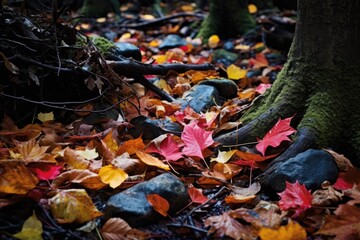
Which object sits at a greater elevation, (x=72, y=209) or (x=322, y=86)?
(x=322, y=86)

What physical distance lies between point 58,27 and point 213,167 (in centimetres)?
147

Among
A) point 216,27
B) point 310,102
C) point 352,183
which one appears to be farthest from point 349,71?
point 216,27

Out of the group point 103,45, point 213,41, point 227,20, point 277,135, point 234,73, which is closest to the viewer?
point 277,135

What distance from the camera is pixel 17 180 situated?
156cm

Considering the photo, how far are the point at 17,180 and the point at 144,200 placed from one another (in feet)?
1.74

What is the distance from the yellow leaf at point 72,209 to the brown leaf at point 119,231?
8 centimetres

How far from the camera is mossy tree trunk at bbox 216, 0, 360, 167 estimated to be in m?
2.09

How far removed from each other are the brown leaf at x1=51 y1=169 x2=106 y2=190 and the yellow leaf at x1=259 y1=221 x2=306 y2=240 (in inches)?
30.0

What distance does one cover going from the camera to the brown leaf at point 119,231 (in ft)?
4.82

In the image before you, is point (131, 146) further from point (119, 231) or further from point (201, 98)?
point (201, 98)

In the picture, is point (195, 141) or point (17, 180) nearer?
point (17, 180)

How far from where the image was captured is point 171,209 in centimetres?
167

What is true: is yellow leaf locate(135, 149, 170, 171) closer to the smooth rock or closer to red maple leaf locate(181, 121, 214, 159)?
red maple leaf locate(181, 121, 214, 159)

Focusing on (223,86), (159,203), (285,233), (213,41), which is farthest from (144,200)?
(213,41)
